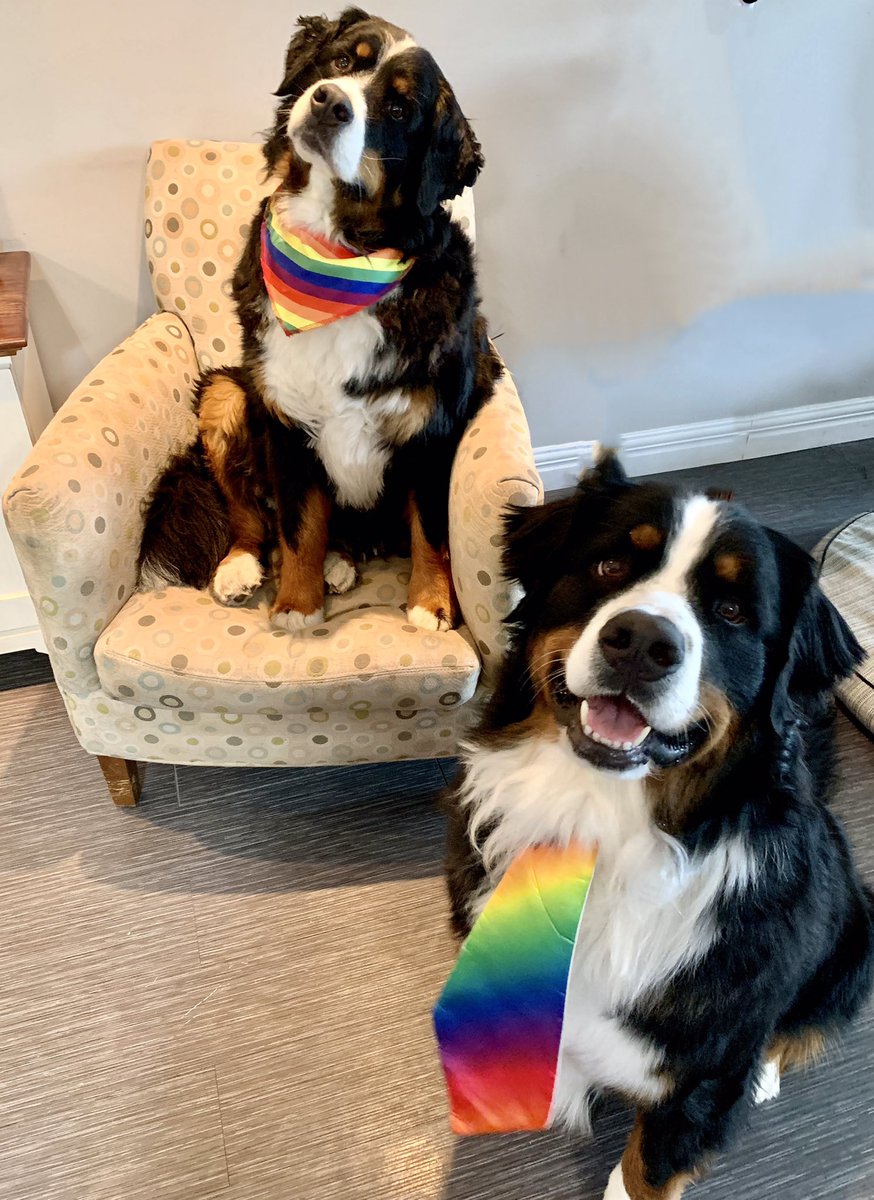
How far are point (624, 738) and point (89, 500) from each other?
38.4 inches

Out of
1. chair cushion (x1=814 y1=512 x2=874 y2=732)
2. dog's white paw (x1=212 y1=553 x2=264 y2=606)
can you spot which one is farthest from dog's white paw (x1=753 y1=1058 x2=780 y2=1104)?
dog's white paw (x1=212 y1=553 x2=264 y2=606)

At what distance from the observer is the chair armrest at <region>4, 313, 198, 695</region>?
1.41 metres

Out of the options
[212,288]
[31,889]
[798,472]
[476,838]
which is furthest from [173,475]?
[798,472]

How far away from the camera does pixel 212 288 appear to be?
6.49 feet

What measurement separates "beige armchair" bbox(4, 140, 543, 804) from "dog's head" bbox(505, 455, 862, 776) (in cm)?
41

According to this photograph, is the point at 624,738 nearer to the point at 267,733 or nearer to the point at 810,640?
the point at 810,640

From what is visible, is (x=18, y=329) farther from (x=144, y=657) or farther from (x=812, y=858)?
(x=812, y=858)

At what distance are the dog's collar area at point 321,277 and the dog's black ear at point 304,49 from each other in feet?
0.75

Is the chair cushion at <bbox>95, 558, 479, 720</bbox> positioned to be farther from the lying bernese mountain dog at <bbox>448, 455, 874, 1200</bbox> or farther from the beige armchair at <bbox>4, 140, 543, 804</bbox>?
the lying bernese mountain dog at <bbox>448, 455, 874, 1200</bbox>

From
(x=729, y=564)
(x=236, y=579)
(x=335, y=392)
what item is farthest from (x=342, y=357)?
(x=729, y=564)

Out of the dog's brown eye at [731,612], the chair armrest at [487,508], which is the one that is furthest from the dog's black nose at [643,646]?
the chair armrest at [487,508]

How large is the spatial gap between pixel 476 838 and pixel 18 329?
4.19 feet

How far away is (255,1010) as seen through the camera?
5.06 feet

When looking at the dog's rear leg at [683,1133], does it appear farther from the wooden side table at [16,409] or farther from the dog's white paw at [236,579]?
the wooden side table at [16,409]
